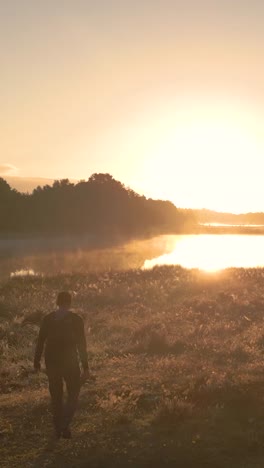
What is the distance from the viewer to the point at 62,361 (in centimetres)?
871

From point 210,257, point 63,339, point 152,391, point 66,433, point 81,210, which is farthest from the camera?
point 81,210

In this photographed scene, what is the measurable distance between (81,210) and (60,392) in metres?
128

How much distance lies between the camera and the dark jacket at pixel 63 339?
28.6ft

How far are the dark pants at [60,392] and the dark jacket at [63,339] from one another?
0.10m

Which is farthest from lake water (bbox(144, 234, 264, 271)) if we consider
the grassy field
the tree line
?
the tree line

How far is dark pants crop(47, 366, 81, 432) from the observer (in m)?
8.70

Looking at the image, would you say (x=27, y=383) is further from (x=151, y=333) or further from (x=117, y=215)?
(x=117, y=215)

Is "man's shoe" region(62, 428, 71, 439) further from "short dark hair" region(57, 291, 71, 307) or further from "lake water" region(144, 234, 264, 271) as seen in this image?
"lake water" region(144, 234, 264, 271)

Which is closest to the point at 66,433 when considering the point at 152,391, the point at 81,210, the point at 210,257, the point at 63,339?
the point at 63,339

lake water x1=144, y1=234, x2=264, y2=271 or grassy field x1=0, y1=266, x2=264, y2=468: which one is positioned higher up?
grassy field x1=0, y1=266, x2=264, y2=468

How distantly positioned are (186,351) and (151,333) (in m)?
2.09

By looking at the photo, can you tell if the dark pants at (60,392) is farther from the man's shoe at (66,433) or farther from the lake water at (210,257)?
the lake water at (210,257)

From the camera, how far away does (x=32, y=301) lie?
2775 cm

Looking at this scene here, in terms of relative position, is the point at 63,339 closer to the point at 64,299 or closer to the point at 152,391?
the point at 64,299
